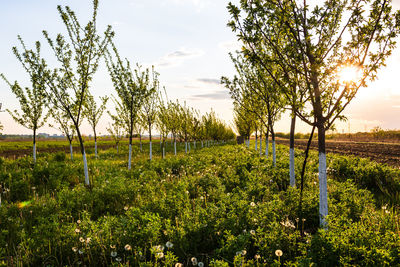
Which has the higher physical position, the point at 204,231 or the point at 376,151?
the point at 376,151

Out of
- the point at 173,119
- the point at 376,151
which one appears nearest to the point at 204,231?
the point at 173,119

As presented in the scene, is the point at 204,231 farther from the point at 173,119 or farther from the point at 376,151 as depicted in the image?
the point at 376,151

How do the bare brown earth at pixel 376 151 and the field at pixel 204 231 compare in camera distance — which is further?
the bare brown earth at pixel 376 151

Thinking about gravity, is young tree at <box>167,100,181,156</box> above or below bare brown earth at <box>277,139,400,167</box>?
above

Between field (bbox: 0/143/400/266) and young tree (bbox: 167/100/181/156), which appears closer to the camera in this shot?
field (bbox: 0/143/400/266)

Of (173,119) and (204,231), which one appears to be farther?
(173,119)

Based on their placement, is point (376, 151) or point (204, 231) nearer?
point (204, 231)

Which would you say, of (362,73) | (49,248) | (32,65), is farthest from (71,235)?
(32,65)

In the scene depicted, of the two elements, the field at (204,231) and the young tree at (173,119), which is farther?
the young tree at (173,119)

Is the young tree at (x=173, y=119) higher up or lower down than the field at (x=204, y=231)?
higher up

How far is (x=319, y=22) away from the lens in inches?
194

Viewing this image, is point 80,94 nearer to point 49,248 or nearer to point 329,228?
point 49,248

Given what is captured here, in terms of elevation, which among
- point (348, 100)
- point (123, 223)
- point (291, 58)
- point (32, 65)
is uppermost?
point (32, 65)

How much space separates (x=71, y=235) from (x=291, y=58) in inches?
247
